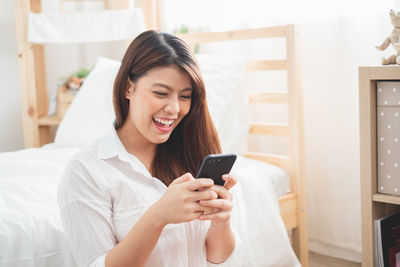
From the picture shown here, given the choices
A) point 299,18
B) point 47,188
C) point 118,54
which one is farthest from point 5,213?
point 118,54

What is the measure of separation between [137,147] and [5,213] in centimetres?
42

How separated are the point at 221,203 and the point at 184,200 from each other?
0.09 metres

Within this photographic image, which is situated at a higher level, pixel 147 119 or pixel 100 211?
pixel 147 119

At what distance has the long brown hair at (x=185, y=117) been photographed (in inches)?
43.2

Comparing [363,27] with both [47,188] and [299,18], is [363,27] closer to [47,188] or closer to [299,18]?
[299,18]

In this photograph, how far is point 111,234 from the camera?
3.52 feet

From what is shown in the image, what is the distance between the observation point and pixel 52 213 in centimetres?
136

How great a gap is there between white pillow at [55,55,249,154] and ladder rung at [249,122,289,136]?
10 centimetres

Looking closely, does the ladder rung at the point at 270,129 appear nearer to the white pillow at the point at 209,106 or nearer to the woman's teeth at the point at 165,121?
the white pillow at the point at 209,106

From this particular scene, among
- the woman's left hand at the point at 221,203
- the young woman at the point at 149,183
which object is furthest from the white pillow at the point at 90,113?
the woman's left hand at the point at 221,203

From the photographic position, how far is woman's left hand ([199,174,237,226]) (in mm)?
986

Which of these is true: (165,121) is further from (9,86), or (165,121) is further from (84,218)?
(9,86)

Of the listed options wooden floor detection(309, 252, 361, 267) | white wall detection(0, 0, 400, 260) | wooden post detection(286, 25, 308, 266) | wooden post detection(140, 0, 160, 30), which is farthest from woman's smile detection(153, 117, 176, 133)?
wooden post detection(140, 0, 160, 30)

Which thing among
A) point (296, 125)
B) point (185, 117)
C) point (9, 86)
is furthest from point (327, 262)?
point (9, 86)
